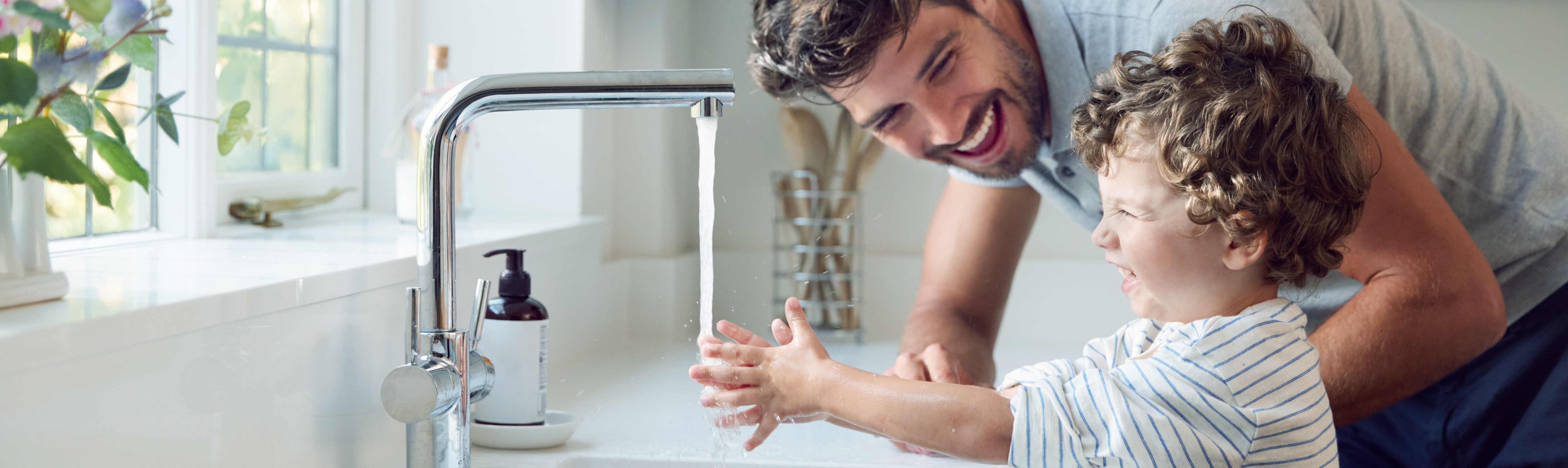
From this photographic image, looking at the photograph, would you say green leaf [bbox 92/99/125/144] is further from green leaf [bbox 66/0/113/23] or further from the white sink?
the white sink

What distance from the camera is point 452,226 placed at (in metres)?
0.59

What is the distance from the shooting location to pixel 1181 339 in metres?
0.59

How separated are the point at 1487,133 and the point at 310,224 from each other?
3.80 feet

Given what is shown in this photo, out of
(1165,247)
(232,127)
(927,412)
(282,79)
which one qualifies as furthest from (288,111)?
(1165,247)

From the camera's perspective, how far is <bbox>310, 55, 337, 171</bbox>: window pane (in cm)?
110

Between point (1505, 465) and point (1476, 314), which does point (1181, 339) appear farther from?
point (1505, 465)

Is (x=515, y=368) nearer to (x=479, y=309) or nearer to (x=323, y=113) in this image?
(x=479, y=309)

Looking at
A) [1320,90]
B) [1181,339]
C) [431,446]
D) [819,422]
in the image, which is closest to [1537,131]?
[1320,90]

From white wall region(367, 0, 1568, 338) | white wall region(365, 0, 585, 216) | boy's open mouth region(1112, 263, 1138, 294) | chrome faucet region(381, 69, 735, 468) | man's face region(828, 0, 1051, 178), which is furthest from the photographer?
white wall region(365, 0, 585, 216)

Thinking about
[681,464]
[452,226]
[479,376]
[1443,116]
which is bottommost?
[681,464]

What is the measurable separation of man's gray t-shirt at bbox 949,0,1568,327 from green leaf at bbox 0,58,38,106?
0.76 m

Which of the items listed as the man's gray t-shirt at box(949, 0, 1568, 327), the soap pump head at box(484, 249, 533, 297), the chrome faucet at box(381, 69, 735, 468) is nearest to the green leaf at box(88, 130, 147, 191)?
the chrome faucet at box(381, 69, 735, 468)

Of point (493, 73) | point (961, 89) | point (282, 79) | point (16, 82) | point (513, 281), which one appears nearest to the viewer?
point (16, 82)

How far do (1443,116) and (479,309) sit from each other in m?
0.84
